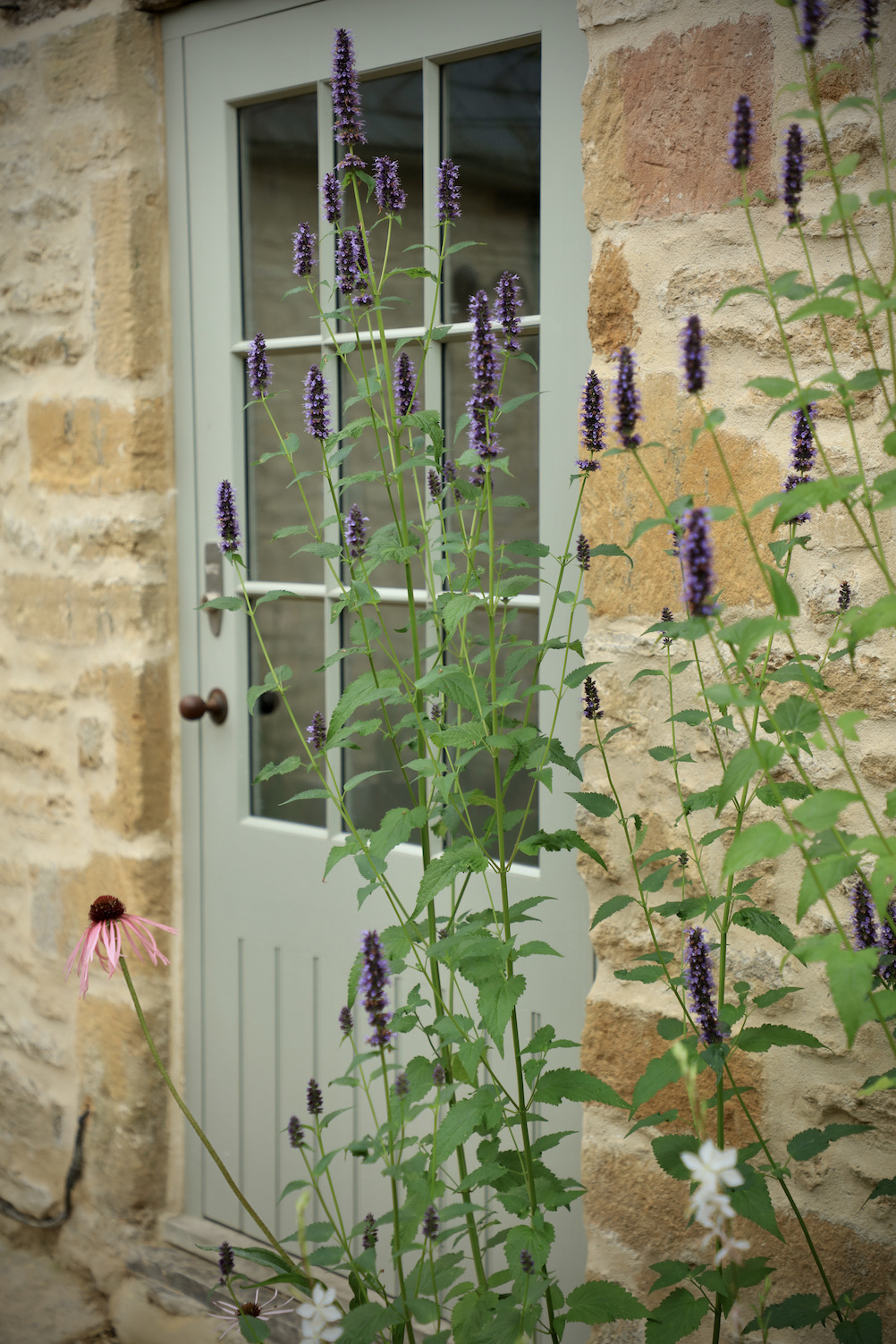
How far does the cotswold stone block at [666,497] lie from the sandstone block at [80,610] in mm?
1092

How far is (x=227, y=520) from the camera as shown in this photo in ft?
4.64

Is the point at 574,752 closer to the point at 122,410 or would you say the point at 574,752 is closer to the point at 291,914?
the point at 291,914

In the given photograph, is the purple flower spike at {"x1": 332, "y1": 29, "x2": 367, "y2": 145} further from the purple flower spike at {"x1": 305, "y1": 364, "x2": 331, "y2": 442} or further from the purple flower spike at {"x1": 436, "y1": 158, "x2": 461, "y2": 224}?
the purple flower spike at {"x1": 305, "y1": 364, "x2": 331, "y2": 442}

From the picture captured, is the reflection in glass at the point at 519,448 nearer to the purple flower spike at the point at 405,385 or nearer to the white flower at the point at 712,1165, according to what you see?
the purple flower spike at the point at 405,385

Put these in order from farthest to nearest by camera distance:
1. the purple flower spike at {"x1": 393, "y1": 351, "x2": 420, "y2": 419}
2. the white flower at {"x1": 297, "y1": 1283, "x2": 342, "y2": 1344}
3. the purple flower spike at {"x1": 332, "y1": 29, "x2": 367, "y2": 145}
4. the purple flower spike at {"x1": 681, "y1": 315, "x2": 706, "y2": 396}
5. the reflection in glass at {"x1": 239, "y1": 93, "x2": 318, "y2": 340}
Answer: the reflection in glass at {"x1": 239, "y1": 93, "x2": 318, "y2": 340}
the purple flower spike at {"x1": 393, "y1": 351, "x2": 420, "y2": 419}
the purple flower spike at {"x1": 332, "y1": 29, "x2": 367, "y2": 145}
the white flower at {"x1": 297, "y1": 1283, "x2": 342, "y2": 1344}
the purple flower spike at {"x1": 681, "y1": 315, "x2": 706, "y2": 396}

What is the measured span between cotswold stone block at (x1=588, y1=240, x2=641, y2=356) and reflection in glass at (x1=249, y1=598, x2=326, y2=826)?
103cm

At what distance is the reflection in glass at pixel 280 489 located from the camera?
7.65ft

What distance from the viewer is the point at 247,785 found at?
89.0 inches

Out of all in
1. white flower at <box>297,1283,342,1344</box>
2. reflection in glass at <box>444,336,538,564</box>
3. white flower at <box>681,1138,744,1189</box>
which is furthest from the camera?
reflection in glass at <box>444,336,538,564</box>

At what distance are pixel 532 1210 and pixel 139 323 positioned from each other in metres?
1.84

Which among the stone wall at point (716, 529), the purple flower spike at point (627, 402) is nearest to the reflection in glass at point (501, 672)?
the stone wall at point (716, 529)

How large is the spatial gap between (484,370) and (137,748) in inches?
53.5

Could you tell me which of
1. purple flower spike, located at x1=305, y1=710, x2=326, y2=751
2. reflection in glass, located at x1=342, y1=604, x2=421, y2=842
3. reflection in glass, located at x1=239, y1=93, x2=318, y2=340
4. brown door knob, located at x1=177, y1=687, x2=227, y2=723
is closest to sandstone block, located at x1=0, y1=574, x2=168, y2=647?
brown door knob, located at x1=177, y1=687, x2=227, y2=723

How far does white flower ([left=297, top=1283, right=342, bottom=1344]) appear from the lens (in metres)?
1.09
